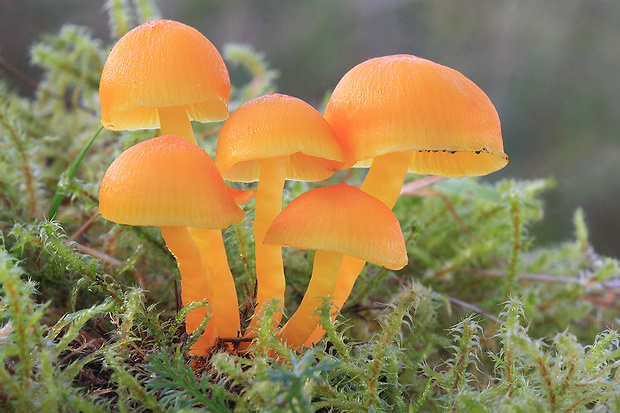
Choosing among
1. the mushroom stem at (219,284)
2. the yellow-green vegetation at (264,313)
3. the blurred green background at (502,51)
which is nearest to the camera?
the yellow-green vegetation at (264,313)

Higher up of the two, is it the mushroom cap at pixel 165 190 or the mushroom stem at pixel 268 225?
the mushroom cap at pixel 165 190

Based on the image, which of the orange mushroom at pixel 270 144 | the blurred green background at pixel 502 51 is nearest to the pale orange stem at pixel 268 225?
the orange mushroom at pixel 270 144

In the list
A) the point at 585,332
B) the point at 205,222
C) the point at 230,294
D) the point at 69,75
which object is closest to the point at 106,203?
the point at 205,222

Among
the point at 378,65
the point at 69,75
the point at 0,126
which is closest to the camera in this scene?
the point at 378,65

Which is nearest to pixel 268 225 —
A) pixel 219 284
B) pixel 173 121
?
pixel 219 284

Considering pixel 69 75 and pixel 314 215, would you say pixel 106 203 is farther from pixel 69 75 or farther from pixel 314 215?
pixel 69 75

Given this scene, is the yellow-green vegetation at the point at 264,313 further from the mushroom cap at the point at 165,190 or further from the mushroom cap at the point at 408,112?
the mushroom cap at the point at 408,112

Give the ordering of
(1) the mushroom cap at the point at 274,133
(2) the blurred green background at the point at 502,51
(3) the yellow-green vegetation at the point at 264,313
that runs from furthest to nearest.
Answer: (2) the blurred green background at the point at 502,51 < (1) the mushroom cap at the point at 274,133 < (3) the yellow-green vegetation at the point at 264,313
